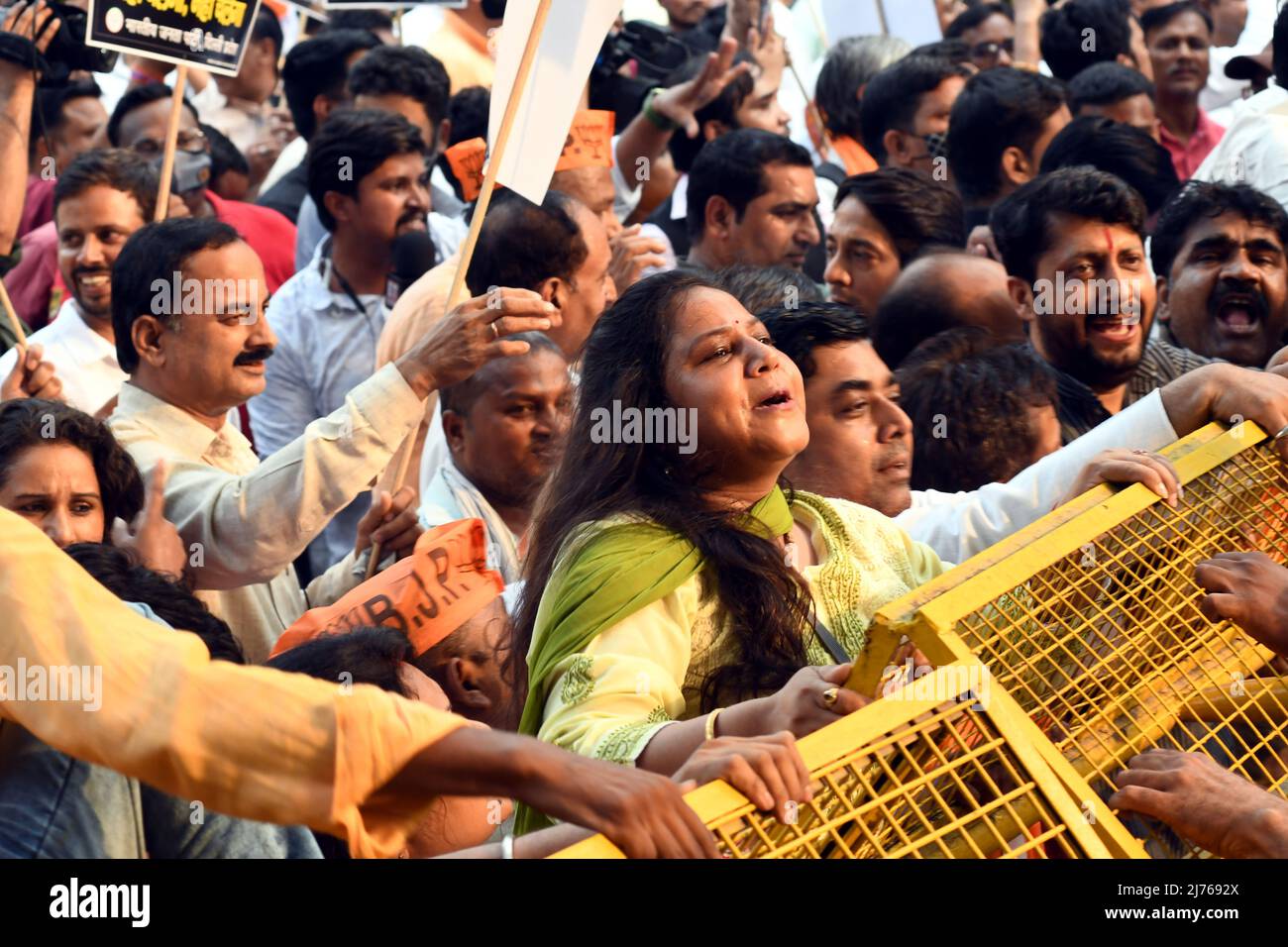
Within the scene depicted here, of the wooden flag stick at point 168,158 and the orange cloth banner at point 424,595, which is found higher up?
the wooden flag stick at point 168,158

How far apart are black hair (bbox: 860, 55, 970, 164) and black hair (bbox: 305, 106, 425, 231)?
6.51 ft

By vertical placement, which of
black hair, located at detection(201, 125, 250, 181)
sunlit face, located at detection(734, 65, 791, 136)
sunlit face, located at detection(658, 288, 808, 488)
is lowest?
black hair, located at detection(201, 125, 250, 181)

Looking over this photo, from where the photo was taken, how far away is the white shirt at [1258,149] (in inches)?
222

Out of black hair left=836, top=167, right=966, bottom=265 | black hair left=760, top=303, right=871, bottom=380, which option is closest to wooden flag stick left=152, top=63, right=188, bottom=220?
black hair left=760, top=303, right=871, bottom=380

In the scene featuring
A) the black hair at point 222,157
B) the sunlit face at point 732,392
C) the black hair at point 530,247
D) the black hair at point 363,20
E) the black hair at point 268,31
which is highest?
the sunlit face at point 732,392

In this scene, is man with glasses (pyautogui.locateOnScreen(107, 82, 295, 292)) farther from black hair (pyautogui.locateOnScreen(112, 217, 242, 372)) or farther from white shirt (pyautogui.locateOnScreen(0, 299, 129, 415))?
black hair (pyautogui.locateOnScreen(112, 217, 242, 372))

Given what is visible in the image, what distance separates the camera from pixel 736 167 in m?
6.25

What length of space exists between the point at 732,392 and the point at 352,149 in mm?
3160

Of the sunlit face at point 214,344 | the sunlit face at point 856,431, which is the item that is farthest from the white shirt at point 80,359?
the sunlit face at point 856,431

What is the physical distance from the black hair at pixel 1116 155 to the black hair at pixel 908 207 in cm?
39

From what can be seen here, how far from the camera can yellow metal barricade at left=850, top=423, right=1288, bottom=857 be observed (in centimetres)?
249

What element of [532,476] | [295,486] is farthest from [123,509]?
[532,476]

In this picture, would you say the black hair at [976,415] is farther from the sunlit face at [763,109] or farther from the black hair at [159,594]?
the sunlit face at [763,109]
